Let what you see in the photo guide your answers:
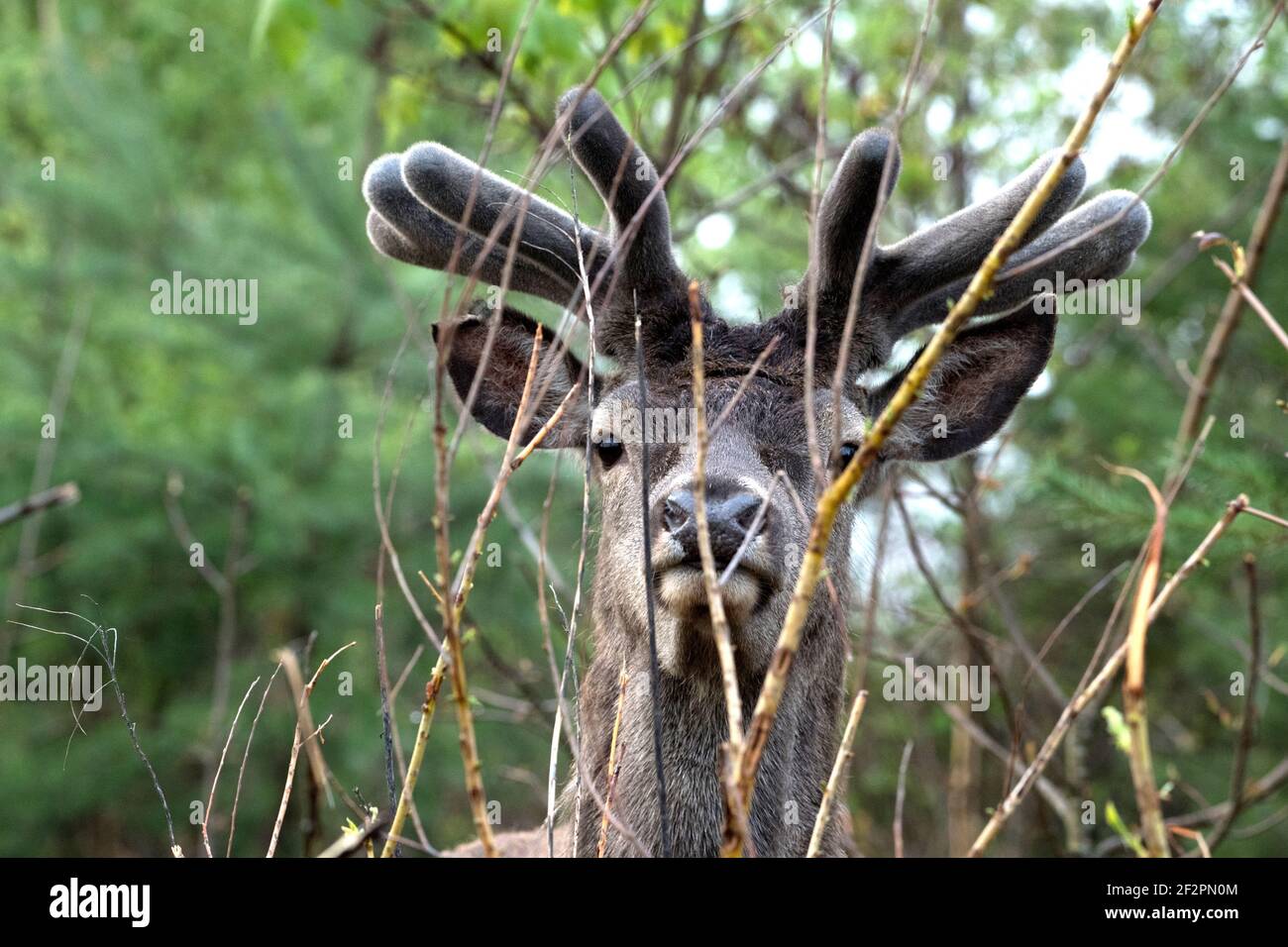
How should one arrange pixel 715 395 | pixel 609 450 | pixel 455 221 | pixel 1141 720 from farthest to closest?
1. pixel 609 450
2. pixel 455 221
3. pixel 715 395
4. pixel 1141 720

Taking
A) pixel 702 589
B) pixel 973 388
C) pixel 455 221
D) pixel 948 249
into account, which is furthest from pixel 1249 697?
pixel 455 221

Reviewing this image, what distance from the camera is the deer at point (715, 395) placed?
3.95m

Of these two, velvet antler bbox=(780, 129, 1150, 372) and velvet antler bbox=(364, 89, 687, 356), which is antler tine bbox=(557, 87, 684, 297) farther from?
velvet antler bbox=(780, 129, 1150, 372)

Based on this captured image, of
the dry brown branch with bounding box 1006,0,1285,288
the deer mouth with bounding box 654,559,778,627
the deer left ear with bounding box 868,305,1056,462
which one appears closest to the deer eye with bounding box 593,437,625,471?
the deer mouth with bounding box 654,559,778,627

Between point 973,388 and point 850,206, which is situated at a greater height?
point 850,206

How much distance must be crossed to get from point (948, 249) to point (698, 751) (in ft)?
6.91

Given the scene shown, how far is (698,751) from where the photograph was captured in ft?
13.5

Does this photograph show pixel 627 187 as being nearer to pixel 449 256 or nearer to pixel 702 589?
pixel 449 256

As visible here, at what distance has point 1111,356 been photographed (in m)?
11.6

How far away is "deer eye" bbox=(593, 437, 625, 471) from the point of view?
4.61m

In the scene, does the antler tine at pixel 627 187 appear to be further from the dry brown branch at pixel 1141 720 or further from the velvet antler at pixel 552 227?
the dry brown branch at pixel 1141 720

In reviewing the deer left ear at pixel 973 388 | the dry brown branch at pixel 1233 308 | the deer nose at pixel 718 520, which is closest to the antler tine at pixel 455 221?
the deer nose at pixel 718 520

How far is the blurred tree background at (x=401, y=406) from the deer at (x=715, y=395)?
2.91 m
